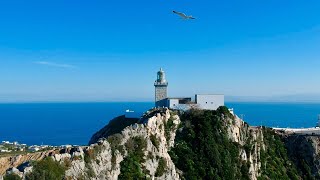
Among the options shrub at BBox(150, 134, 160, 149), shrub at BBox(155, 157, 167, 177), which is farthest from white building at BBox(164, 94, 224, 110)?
shrub at BBox(155, 157, 167, 177)

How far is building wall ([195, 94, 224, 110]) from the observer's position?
69.1m

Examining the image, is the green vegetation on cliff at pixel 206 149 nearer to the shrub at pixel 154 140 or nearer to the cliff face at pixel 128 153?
the cliff face at pixel 128 153

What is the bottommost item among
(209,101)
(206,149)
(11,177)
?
(206,149)

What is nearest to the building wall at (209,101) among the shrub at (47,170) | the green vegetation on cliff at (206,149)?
the green vegetation on cliff at (206,149)

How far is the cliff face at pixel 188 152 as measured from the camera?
A: 4475 centimetres

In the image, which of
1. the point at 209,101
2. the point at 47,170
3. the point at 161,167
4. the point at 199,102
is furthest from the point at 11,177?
the point at 209,101

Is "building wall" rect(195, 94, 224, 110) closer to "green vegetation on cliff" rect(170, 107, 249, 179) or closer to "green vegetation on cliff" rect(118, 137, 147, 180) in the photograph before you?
"green vegetation on cliff" rect(170, 107, 249, 179)

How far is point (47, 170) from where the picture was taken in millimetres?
38094

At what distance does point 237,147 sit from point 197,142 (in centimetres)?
754

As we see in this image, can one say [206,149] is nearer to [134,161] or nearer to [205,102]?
[205,102]

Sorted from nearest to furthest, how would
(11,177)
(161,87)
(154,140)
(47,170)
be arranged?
(11,177), (47,170), (154,140), (161,87)

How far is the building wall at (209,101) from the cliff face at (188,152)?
181 inches

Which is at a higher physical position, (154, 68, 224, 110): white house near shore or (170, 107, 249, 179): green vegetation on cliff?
(154, 68, 224, 110): white house near shore

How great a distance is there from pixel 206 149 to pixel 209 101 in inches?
547
